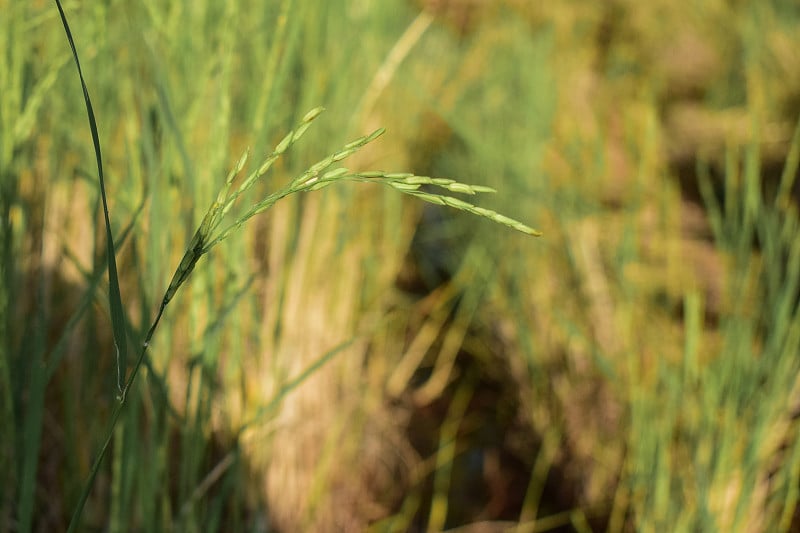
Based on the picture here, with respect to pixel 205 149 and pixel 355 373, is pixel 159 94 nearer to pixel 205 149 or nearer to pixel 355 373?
pixel 205 149

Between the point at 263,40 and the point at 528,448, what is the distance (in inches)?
35.9

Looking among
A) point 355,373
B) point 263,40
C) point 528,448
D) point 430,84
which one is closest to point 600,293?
point 528,448

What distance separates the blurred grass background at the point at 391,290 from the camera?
2.22ft

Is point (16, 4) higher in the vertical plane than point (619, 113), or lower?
A: higher

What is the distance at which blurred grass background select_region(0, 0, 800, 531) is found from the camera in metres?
0.68

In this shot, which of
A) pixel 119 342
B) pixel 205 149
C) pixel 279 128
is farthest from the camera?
pixel 279 128

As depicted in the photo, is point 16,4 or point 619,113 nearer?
point 16,4

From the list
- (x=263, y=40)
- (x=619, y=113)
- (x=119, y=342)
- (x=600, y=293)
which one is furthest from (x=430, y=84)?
(x=119, y=342)

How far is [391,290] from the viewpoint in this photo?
1.62 meters

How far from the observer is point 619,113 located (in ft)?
6.02

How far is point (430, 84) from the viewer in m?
2.08

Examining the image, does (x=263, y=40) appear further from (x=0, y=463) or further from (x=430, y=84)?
(x=430, y=84)

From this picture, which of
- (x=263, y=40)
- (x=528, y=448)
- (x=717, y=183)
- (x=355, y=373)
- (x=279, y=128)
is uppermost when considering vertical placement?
(x=263, y=40)

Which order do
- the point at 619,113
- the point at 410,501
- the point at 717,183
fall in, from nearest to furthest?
the point at 410,501
the point at 717,183
the point at 619,113
